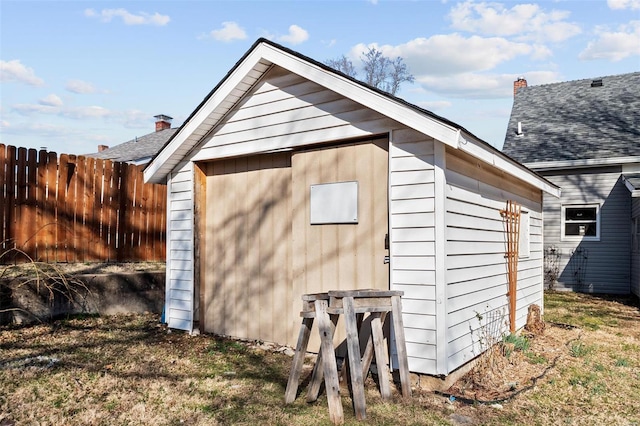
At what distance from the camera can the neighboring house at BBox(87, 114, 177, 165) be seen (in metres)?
18.6

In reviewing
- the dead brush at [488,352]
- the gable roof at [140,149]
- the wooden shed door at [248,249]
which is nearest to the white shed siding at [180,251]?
the wooden shed door at [248,249]

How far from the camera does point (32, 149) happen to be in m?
8.16

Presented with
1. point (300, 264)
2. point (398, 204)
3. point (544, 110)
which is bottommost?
point (300, 264)

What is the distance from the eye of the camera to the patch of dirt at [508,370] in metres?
4.44

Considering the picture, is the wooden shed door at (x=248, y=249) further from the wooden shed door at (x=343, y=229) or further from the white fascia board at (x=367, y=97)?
the white fascia board at (x=367, y=97)

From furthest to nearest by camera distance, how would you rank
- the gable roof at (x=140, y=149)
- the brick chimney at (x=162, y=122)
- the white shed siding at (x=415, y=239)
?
the brick chimney at (x=162, y=122)
the gable roof at (x=140, y=149)
the white shed siding at (x=415, y=239)

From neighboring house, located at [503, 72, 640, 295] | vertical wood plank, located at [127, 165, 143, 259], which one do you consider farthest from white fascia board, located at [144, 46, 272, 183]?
neighboring house, located at [503, 72, 640, 295]

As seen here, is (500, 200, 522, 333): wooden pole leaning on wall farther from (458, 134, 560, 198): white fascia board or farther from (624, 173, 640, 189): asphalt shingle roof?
(624, 173, 640, 189): asphalt shingle roof

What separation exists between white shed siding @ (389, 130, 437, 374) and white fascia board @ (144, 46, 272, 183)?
209cm

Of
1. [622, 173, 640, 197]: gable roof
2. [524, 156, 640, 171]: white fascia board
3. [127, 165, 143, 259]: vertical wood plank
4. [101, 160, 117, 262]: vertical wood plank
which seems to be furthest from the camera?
[524, 156, 640, 171]: white fascia board

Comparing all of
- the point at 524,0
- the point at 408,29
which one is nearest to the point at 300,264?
the point at 408,29

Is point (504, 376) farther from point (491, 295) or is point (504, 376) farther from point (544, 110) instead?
point (544, 110)

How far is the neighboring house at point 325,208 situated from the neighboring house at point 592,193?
6253 mm

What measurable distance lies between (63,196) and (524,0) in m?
11.6
